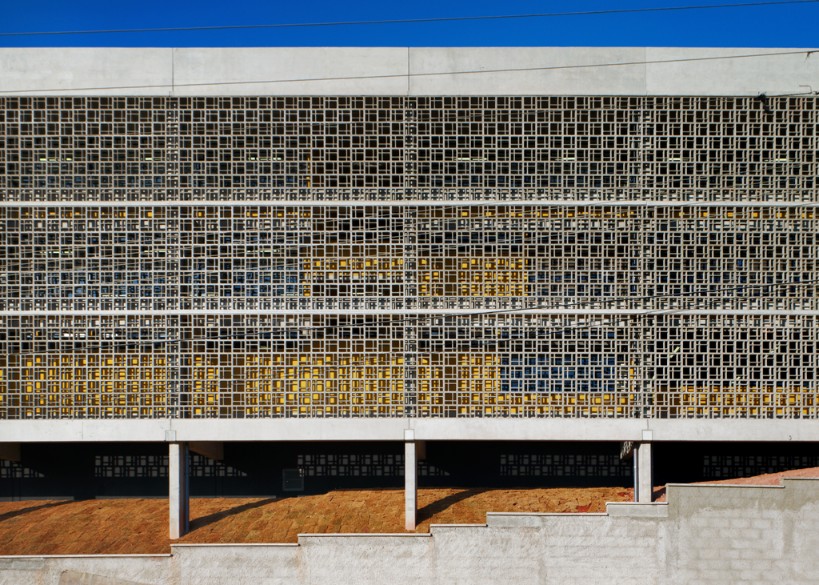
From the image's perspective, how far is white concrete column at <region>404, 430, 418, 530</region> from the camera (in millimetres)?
18688

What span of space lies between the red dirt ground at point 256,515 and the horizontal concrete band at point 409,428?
1.43m

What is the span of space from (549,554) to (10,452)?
16.2 m

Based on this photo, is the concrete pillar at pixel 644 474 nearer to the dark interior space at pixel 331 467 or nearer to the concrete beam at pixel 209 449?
the dark interior space at pixel 331 467

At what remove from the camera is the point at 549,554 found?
56.7 feet

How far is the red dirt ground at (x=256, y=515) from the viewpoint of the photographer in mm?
18594

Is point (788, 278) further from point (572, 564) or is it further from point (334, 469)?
point (334, 469)

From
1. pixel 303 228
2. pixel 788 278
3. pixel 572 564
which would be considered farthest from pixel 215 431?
pixel 788 278

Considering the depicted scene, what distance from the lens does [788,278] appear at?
1895cm

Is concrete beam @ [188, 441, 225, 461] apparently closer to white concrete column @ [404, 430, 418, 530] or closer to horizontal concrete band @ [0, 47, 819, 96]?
white concrete column @ [404, 430, 418, 530]

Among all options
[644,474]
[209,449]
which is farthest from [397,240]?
[644,474]

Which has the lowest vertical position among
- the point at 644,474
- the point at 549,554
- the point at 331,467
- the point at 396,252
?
the point at 549,554

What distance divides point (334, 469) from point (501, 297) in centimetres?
791

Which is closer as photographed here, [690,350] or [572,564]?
[572,564]

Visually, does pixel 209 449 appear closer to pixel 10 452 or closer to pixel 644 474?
pixel 10 452
